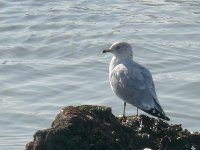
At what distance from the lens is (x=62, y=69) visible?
14312 mm

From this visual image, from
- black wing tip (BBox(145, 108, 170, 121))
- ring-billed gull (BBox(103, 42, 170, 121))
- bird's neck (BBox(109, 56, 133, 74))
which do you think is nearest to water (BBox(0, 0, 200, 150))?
bird's neck (BBox(109, 56, 133, 74))

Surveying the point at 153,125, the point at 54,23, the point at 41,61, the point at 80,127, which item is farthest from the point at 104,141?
the point at 54,23

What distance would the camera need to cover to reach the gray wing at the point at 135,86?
9430 millimetres

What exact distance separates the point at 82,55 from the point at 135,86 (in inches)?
231

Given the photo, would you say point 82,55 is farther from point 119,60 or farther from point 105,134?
point 105,134

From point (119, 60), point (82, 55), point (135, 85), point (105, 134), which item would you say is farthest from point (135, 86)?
point (82, 55)

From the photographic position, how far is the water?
1207 centimetres

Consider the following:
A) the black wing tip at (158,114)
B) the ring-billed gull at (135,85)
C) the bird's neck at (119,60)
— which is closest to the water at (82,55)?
the bird's neck at (119,60)

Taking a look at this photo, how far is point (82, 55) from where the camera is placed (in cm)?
1541

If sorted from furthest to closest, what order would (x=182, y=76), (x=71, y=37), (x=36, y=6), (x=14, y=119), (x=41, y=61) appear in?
1. (x=36, y=6)
2. (x=71, y=37)
3. (x=41, y=61)
4. (x=182, y=76)
5. (x=14, y=119)

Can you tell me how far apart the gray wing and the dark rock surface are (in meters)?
1.20

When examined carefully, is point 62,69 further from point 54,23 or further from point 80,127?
point 80,127

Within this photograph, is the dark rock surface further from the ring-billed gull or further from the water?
the water

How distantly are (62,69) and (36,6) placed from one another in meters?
5.33
